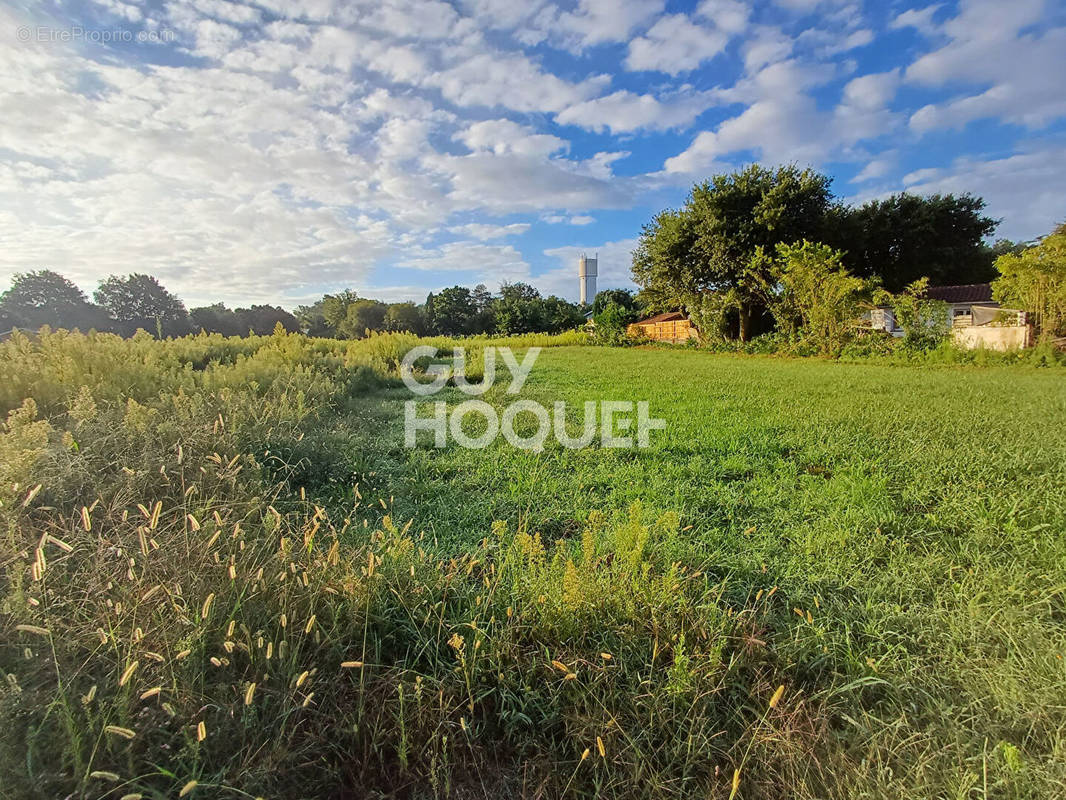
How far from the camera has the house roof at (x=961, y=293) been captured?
20047 mm

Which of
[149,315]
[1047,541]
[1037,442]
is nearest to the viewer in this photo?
[1047,541]

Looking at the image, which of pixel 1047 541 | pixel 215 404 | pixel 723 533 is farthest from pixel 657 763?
pixel 215 404

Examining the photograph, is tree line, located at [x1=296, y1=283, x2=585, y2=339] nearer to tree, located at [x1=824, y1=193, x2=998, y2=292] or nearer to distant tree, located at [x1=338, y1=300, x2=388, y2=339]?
distant tree, located at [x1=338, y1=300, x2=388, y2=339]

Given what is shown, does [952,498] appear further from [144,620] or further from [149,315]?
[149,315]

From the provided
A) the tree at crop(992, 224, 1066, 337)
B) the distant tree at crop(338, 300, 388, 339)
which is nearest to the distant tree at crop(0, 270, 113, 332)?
the distant tree at crop(338, 300, 388, 339)

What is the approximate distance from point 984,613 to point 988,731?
2.00 feet

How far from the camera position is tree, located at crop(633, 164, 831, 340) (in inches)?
661

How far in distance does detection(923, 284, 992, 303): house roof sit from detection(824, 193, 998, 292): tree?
57 centimetres

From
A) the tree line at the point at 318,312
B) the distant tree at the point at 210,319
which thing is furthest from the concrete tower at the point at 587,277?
the distant tree at the point at 210,319

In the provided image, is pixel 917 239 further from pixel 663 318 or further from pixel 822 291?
pixel 663 318

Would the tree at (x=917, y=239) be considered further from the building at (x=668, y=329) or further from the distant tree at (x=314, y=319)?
the distant tree at (x=314, y=319)

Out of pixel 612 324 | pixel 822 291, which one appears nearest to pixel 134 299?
pixel 612 324

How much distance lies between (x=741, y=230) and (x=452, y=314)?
26404 millimetres

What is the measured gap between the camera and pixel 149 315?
1862cm
